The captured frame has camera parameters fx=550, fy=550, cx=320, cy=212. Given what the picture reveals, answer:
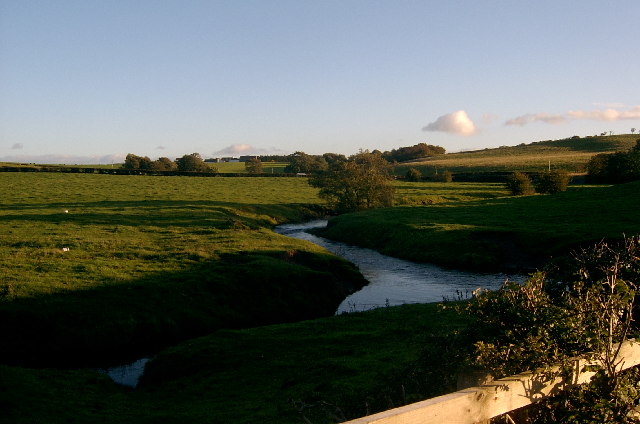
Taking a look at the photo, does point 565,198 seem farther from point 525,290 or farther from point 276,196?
point 525,290

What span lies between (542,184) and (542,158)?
68943 millimetres

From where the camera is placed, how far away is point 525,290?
24.5ft

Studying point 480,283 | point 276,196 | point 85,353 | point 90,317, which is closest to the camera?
point 85,353

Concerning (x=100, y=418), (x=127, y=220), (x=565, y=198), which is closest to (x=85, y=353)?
(x=100, y=418)

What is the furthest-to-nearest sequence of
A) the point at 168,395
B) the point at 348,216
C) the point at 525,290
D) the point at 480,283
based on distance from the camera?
the point at 348,216
the point at 480,283
the point at 168,395
the point at 525,290

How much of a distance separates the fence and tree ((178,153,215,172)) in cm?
14656

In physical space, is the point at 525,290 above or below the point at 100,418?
above

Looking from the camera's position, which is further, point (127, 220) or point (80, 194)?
point (80, 194)

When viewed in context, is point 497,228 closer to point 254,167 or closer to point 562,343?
point 562,343

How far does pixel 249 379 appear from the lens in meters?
18.4

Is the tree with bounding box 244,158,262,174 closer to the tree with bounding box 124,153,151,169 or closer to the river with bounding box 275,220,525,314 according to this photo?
the tree with bounding box 124,153,151,169

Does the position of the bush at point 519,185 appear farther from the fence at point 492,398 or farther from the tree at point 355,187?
the fence at point 492,398

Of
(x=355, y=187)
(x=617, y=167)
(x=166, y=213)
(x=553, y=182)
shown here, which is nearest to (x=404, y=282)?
(x=166, y=213)

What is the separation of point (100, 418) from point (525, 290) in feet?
42.5
